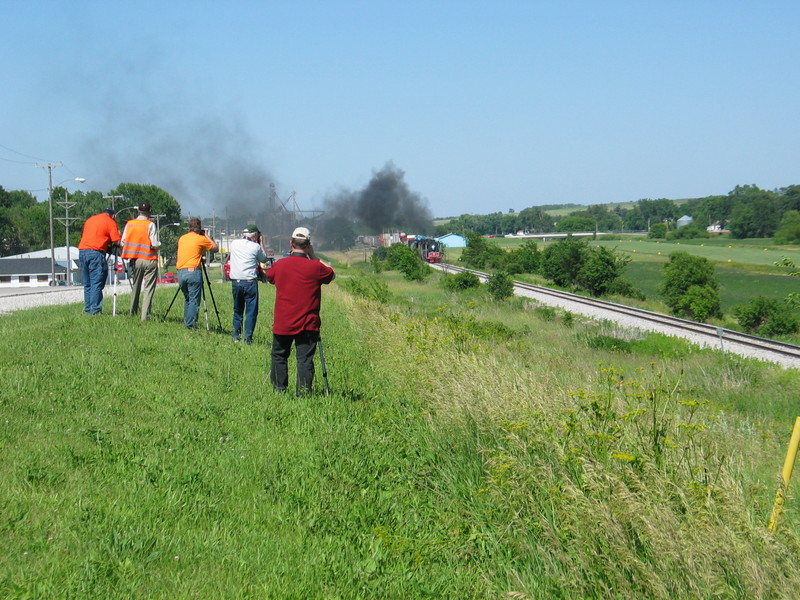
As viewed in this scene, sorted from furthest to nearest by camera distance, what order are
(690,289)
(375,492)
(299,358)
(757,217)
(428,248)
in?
(757,217)
(428,248)
(690,289)
(299,358)
(375,492)

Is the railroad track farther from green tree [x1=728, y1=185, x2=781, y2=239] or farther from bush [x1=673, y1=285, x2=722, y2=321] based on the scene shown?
green tree [x1=728, y1=185, x2=781, y2=239]

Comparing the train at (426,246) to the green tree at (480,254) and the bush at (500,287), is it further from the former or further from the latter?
the bush at (500,287)

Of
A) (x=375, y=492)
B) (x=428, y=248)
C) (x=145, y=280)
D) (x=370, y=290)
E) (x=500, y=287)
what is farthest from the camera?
(x=428, y=248)

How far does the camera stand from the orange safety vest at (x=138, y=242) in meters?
13.7

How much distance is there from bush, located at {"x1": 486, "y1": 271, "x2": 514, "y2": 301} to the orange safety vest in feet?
109

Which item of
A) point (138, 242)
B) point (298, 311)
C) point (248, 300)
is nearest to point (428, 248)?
point (138, 242)

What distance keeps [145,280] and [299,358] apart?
5891mm

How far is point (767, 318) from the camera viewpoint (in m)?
38.0

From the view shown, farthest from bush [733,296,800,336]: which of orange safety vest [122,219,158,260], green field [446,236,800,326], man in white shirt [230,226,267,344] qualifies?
orange safety vest [122,219,158,260]

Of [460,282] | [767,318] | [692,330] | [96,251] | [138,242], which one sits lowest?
[460,282]

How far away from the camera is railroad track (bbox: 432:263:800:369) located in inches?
997

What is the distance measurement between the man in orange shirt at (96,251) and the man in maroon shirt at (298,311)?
18.9 feet

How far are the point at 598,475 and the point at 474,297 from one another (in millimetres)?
42209

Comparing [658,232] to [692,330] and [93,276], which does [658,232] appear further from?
[93,276]
